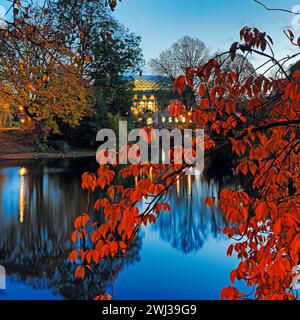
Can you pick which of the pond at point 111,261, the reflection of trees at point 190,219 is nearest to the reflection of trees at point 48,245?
the pond at point 111,261

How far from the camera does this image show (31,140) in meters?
20.3

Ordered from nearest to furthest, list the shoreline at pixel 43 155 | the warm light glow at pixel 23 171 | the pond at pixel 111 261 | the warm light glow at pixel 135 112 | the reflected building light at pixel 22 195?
1. the pond at pixel 111 261
2. the reflected building light at pixel 22 195
3. the warm light glow at pixel 23 171
4. the shoreline at pixel 43 155
5. the warm light glow at pixel 135 112

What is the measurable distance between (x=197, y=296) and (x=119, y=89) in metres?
19.0

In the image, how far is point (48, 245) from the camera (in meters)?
7.02

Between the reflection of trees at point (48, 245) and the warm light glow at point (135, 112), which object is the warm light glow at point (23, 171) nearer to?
the reflection of trees at point (48, 245)

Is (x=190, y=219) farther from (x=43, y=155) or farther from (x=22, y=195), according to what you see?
(x=43, y=155)

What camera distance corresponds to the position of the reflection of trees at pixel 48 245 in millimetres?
5602

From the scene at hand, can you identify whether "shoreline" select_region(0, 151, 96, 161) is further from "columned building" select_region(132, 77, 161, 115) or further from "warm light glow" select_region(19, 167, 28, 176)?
"columned building" select_region(132, 77, 161, 115)

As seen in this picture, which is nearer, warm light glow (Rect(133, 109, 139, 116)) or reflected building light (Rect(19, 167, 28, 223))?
reflected building light (Rect(19, 167, 28, 223))

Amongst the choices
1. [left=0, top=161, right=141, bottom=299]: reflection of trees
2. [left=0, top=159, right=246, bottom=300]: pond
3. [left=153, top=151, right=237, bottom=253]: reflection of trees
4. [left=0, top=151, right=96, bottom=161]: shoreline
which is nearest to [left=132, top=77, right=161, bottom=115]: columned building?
[left=153, top=151, right=237, bottom=253]: reflection of trees

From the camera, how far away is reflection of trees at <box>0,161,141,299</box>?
5602mm

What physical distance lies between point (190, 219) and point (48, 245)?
3.51 metres

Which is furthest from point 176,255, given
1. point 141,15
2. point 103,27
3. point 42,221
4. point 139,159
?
point 103,27

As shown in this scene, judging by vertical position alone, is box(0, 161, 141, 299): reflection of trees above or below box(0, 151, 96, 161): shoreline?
below
